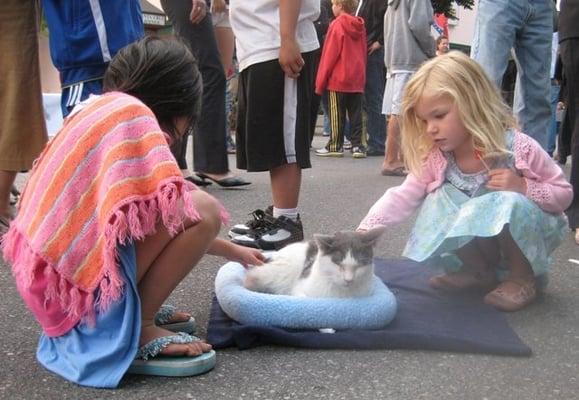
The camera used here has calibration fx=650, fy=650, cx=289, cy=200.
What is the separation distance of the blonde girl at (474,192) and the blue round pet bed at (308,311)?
12.8 inches

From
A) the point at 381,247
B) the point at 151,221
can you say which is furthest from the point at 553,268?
the point at 151,221

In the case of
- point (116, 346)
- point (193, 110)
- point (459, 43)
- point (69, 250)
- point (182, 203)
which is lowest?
point (459, 43)

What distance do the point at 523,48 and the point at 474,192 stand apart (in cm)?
174

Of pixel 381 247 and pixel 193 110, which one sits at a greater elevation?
pixel 193 110

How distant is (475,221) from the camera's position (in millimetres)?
2266

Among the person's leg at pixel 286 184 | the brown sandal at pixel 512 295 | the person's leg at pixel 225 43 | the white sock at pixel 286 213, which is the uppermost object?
the person's leg at pixel 225 43

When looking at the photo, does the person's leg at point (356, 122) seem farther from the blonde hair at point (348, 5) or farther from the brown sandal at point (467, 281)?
the brown sandal at point (467, 281)

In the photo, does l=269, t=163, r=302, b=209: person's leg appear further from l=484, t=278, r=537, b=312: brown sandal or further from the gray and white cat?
l=484, t=278, r=537, b=312: brown sandal

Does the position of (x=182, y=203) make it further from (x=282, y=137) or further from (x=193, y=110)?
(x=282, y=137)

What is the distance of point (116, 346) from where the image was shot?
168cm

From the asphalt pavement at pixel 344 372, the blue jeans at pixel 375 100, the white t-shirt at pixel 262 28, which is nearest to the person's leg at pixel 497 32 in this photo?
the white t-shirt at pixel 262 28

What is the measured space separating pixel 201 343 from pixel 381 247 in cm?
169

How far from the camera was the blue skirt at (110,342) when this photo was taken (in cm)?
168

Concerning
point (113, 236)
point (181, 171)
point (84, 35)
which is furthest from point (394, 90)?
point (113, 236)
